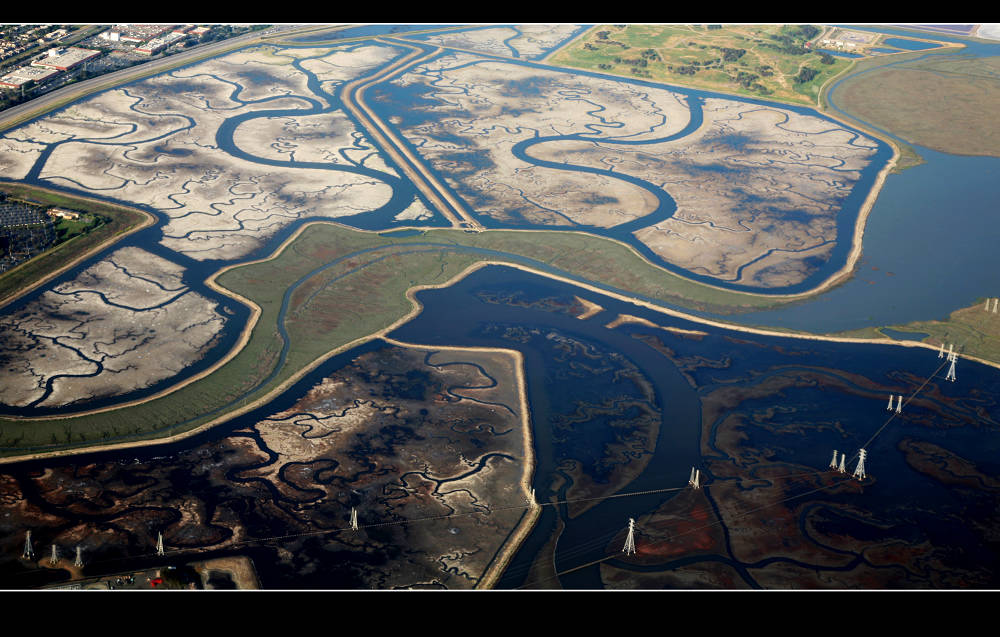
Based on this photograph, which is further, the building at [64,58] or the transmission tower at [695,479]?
the building at [64,58]

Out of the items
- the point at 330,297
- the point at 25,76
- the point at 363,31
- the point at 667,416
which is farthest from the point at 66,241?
the point at 363,31

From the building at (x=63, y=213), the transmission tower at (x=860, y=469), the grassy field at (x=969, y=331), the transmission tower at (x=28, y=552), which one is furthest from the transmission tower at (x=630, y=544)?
the building at (x=63, y=213)

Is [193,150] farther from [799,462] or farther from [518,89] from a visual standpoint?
[799,462]

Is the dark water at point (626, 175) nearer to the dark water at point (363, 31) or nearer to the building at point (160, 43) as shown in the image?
the dark water at point (363, 31)

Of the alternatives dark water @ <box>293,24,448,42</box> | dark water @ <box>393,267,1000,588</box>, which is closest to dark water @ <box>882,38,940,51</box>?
dark water @ <box>293,24,448,42</box>

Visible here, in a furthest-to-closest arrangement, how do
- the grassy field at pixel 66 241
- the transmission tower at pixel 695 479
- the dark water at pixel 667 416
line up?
the grassy field at pixel 66 241 < the transmission tower at pixel 695 479 < the dark water at pixel 667 416

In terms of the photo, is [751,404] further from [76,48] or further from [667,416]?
[76,48]

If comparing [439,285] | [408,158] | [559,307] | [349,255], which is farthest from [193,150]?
[559,307]
